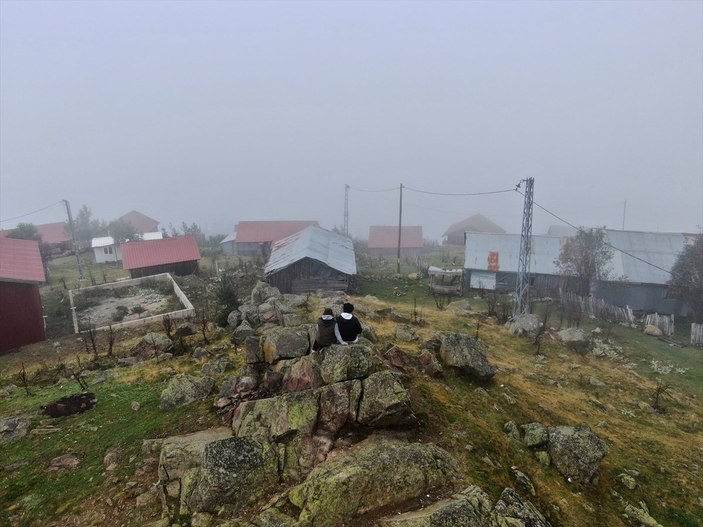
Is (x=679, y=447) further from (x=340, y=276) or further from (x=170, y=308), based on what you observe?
(x=170, y=308)

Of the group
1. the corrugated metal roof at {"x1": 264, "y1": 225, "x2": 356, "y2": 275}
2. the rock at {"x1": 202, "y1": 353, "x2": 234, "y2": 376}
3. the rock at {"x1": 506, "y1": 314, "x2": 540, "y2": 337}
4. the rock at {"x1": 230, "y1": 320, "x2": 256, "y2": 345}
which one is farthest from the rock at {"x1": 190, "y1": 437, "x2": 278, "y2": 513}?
the corrugated metal roof at {"x1": 264, "y1": 225, "x2": 356, "y2": 275}

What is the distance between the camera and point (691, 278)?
1077 inches

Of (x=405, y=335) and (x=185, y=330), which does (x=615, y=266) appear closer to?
(x=405, y=335)

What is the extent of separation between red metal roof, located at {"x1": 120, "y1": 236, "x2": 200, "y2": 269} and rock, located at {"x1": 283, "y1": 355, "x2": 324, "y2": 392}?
32189 millimetres

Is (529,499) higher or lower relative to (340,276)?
lower

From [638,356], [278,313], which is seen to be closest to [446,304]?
[638,356]

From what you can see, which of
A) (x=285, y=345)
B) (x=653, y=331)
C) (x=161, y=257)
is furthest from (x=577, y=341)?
(x=161, y=257)

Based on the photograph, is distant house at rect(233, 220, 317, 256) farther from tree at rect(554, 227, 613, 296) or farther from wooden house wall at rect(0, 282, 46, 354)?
tree at rect(554, 227, 613, 296)

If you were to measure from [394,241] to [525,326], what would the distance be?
38897 mm

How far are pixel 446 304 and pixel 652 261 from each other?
17389 millimetres

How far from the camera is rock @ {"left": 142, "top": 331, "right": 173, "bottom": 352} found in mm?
16922

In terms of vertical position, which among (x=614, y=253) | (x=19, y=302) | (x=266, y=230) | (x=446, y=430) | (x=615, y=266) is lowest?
(x=446, y=430)

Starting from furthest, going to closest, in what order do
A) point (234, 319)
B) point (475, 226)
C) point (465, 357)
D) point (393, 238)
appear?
point (475, 226)
point (393, 238)
point (234, 319)
point (465, 357)

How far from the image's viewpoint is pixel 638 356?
20.2 metres
